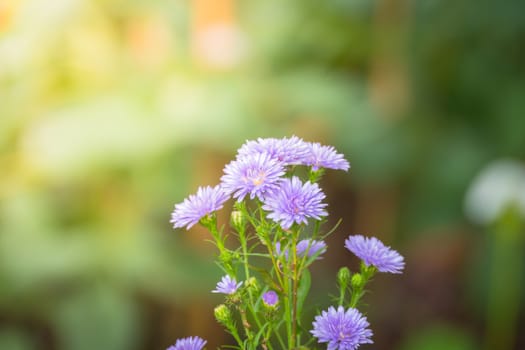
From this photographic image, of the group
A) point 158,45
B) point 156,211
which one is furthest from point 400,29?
point 156,211

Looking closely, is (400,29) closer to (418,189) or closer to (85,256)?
(418,189)

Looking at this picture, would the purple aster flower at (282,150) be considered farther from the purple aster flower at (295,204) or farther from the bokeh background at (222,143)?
the bokeh background at (222,143)

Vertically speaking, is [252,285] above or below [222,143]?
below

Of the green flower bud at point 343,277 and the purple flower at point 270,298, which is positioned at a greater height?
the green flower bud at point 343,277

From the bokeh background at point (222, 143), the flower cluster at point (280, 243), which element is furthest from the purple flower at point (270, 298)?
the bokeh background at point (222, 143)

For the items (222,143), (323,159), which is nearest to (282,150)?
(323,159)

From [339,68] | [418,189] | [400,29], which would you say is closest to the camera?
[400,29]

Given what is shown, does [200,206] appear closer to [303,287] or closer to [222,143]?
[303,287]
